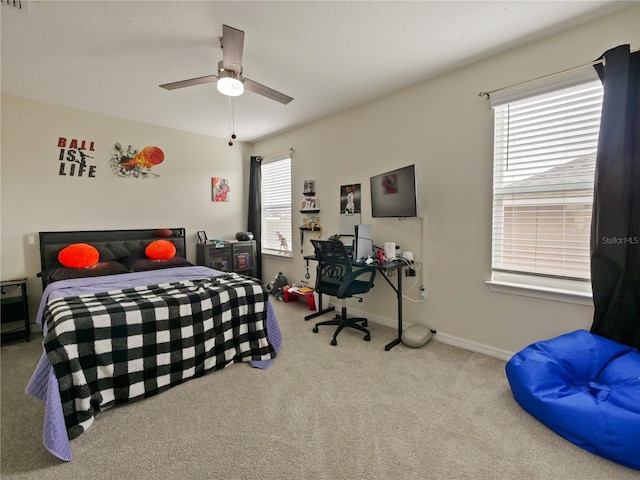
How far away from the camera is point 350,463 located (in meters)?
1.52

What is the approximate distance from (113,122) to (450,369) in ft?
15.6

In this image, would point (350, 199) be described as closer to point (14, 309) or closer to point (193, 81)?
point (193, 81)

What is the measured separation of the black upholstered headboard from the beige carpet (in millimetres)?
1388

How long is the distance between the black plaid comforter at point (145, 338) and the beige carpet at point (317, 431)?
12 centimetres

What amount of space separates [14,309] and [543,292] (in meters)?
5.10

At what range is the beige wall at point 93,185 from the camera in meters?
3.25

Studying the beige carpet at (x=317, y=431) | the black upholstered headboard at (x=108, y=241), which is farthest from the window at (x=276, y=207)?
the beige carpet at (x=317, y=431)

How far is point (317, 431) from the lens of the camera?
5.75 ft

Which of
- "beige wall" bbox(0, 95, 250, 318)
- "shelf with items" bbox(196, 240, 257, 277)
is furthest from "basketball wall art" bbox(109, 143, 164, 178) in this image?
"shelf with items" bbox(196, 240, 257, 277)

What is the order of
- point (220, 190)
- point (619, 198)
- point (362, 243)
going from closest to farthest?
point (619, 198) → point (362, 243) → point (220, 190)

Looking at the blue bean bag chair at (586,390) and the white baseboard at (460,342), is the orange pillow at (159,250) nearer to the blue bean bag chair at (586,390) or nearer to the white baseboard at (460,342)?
the white baseboard at (460,342)

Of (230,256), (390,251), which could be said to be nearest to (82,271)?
(230,256)

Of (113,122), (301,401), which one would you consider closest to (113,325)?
(301,401)

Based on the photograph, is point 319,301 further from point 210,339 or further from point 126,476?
point 126,476
